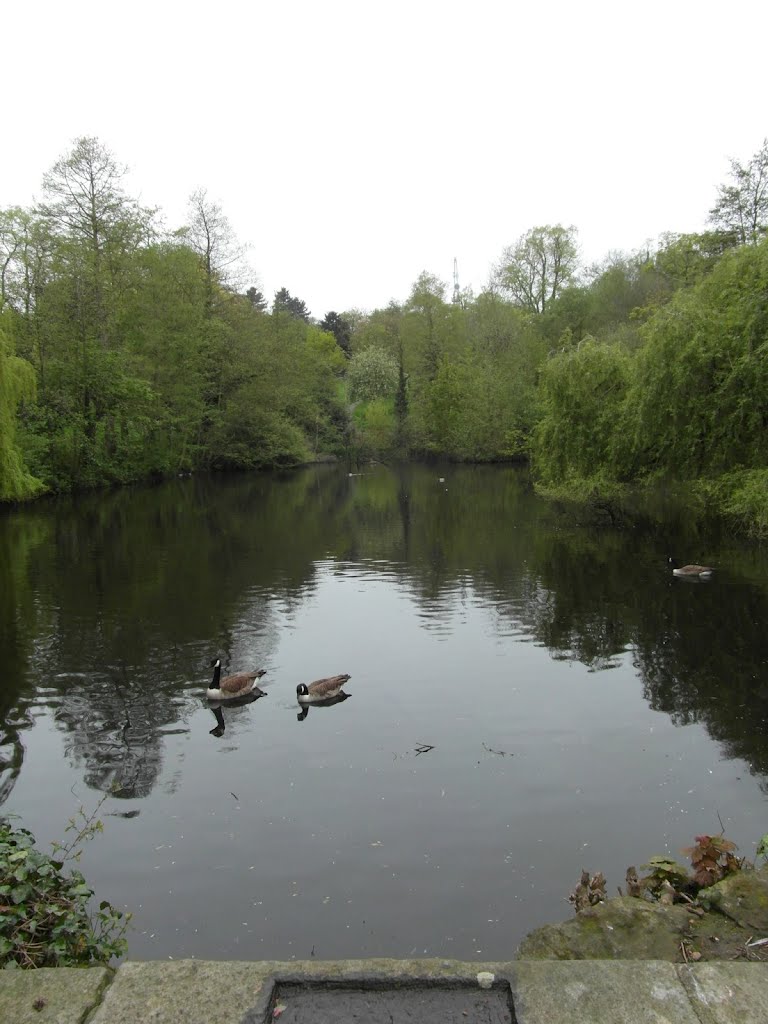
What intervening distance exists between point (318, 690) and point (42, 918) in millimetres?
6175

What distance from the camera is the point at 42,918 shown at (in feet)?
15.1

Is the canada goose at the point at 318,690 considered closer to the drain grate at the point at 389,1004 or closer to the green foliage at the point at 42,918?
the green foliage at the point at 42,918

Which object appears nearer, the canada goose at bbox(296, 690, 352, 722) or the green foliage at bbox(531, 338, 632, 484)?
the canada goose at bbox(296, 690, 352, 722)

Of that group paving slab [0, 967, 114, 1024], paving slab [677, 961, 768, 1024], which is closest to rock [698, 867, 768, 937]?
paving slab [677, 961, 768, 1024]

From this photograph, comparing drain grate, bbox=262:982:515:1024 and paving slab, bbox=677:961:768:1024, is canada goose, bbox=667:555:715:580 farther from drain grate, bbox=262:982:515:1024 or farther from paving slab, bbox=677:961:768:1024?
drain grate, bbox=262:982:515:1024

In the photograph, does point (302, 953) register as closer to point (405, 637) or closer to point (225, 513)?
point (405, 637)

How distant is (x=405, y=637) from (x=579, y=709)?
4.25m

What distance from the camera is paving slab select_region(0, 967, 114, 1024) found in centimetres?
300

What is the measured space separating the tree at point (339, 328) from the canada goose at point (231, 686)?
87422 mm

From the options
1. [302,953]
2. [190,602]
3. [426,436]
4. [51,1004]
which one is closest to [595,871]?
[302,953]

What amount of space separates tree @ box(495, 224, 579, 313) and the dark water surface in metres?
52.2

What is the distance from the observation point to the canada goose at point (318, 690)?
10609 millimetres

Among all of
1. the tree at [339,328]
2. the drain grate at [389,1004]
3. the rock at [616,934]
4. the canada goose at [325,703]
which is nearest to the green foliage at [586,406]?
the canada goose at [325,703]

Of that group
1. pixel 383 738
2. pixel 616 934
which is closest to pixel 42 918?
pixel 616 934
